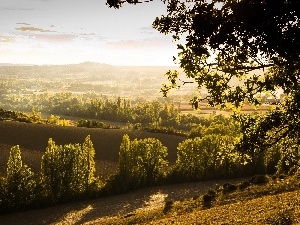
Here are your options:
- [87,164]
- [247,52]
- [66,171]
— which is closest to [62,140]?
[87,164]

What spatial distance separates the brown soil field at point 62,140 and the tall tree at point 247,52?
255ft

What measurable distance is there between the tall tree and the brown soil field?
77650 mm

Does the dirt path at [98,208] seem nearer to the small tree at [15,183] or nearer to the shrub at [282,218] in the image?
the small tree at [15,183]

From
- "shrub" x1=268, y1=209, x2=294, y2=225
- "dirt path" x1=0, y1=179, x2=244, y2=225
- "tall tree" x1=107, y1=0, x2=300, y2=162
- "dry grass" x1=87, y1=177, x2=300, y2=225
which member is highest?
"tall tree" x1=107, y1=0, x2=300, y2=162

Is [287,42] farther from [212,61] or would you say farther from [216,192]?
[216,192]

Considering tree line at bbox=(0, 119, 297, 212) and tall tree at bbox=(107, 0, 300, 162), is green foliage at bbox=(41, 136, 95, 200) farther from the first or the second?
tall tree at bbox=(107, 0, 300, 162)

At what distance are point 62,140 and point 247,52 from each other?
11153 centimetres

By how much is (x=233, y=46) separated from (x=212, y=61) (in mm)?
1968

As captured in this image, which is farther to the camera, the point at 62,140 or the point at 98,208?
the point at 62,140

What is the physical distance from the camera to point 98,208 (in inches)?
2633

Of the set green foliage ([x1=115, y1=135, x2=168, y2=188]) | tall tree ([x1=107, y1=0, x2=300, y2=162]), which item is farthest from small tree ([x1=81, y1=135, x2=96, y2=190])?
tall tree ([x1=107, y1=0, x2=300, y2=162])

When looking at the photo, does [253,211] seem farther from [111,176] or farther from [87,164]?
[111,176]

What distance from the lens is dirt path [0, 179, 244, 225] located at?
61688mm

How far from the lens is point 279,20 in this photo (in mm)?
14633
